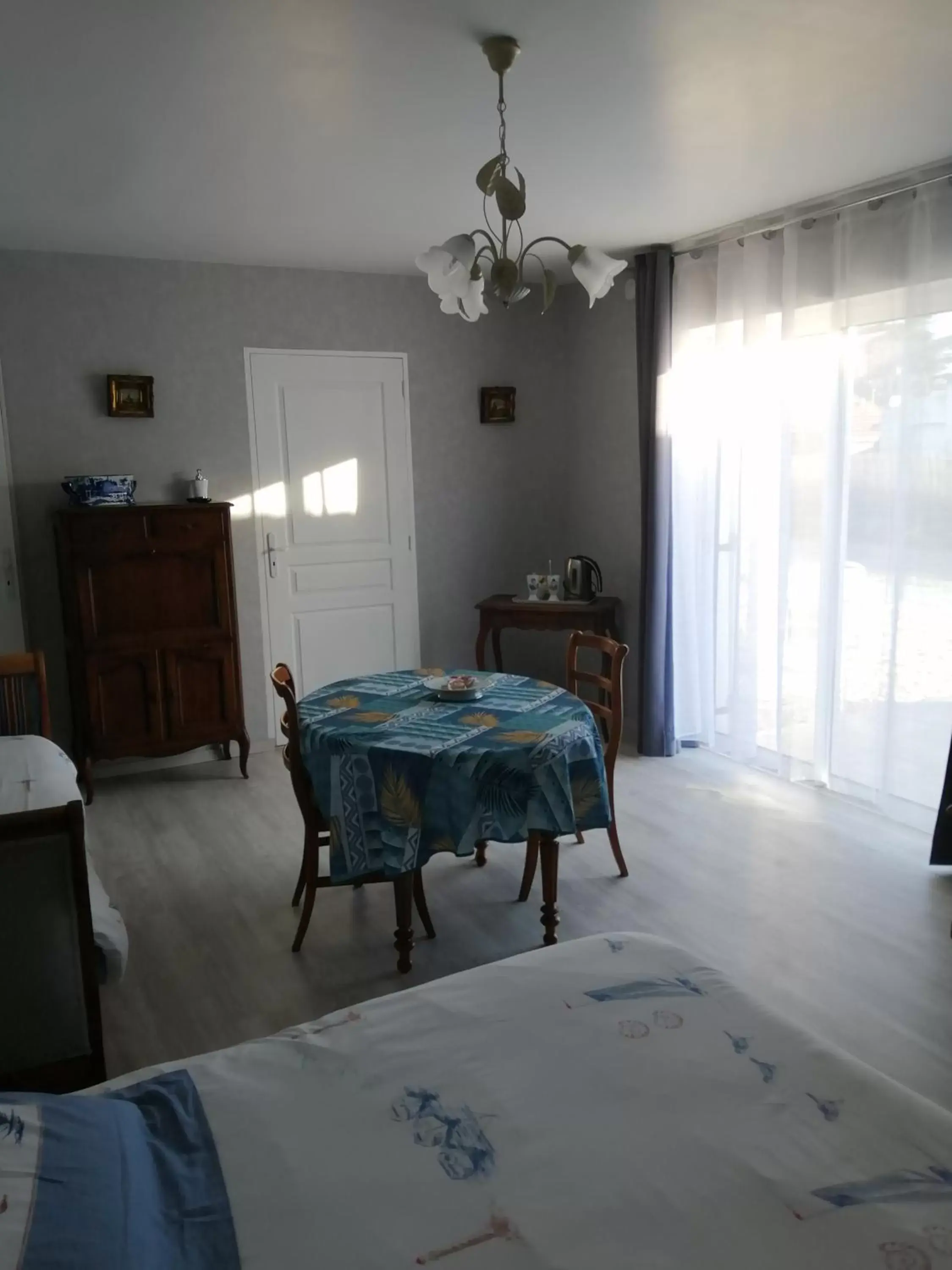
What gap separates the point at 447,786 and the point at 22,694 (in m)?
2.14

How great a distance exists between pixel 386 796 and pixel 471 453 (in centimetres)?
327

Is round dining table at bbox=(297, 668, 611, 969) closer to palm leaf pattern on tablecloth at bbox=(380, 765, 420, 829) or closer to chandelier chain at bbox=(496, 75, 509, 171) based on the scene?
palm leaf pattern on tablecloth at bbox=(380, 765, 420, 829)

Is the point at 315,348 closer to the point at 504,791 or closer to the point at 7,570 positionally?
the point at 7,570

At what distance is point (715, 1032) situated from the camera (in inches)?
55.6

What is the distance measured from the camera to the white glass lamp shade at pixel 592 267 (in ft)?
8.13

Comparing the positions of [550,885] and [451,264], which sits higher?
[451,264]

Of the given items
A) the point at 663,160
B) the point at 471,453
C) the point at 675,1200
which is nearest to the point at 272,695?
the point at 471,453

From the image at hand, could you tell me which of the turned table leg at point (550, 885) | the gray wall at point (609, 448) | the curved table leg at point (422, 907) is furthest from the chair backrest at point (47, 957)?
the gray wall at point (609, 448)

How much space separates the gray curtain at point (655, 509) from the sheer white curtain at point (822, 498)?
0.27 ft

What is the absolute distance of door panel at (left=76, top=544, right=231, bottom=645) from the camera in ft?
14.0

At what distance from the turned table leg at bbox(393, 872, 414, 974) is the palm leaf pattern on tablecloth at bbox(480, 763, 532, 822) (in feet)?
1.16

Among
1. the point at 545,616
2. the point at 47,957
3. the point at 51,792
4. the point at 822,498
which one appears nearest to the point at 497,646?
the point at 545,616

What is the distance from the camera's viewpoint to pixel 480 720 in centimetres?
288

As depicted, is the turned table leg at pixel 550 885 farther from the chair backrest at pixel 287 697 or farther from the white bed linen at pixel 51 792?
the white bed linen at pixel 51 792
